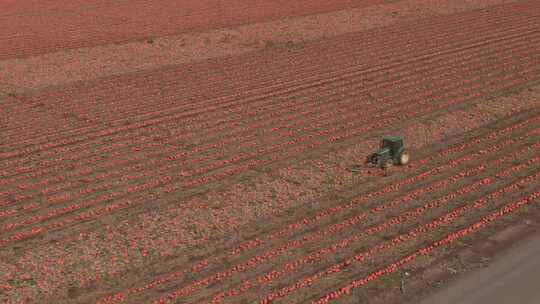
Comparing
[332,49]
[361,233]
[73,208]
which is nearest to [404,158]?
[361,233]

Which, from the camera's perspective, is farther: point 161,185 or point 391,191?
point 161,185

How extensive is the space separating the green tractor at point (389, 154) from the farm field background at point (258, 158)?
0.45 meters

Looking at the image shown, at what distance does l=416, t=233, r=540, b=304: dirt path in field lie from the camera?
13242mm

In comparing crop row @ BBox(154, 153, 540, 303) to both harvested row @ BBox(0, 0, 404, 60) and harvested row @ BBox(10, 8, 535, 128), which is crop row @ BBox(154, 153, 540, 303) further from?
harvested row @ BBox(0, 0, 404, 60)

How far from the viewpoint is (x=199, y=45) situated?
35.9 m

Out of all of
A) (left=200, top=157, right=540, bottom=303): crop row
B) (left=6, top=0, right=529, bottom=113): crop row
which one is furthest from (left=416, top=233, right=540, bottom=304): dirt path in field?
(left=6, top=0, right=529, bottom=113): crop row

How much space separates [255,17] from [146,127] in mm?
21244

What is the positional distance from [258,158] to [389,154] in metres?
4.22

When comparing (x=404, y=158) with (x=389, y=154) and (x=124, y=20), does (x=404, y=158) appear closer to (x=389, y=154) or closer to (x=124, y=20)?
(x=389, y=154)

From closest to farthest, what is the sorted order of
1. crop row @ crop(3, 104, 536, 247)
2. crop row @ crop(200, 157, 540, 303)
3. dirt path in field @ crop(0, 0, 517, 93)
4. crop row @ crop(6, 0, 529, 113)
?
crop row @ crop(200, 157, 540, 303)
crop row @ crop(3, 104, 536, 247)
crop row @ crop(6, 0, 529, 113)
dirt path in field @ crop(0, 0, 517, 93)

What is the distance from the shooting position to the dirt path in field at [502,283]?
43.4 ft

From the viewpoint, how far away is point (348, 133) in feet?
72.2

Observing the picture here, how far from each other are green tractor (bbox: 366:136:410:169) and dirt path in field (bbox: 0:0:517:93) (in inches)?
650

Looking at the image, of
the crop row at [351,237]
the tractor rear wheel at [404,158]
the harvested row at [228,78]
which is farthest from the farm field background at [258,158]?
the tractor rear wheel at [404,158]
